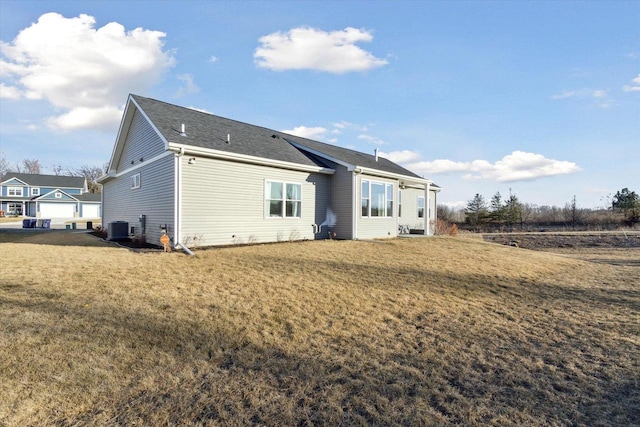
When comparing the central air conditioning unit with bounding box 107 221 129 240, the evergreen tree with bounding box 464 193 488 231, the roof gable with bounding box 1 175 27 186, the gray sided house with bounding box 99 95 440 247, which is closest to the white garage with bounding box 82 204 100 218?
the roof gable with bounding box 1 175 27 186

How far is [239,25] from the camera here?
12.3 m

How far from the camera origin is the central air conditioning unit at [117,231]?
12.8 m

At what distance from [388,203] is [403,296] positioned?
10.00 metres

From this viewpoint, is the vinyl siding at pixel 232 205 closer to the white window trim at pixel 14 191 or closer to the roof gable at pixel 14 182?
the roof gable at pixel 14 182

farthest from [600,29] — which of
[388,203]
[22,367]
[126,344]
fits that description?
[22,367]

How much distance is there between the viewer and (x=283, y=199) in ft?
42.8

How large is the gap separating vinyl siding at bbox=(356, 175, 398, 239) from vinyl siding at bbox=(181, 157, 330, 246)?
7.13 ft

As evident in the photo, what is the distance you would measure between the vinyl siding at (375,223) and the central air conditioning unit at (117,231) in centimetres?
935

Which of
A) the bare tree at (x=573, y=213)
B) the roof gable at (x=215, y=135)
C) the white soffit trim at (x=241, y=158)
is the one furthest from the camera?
the bare tree at (x=573, y=213)

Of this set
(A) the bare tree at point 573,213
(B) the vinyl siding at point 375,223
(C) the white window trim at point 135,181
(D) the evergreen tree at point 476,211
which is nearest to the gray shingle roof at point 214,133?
(B) the vinyl siding at point 375,223

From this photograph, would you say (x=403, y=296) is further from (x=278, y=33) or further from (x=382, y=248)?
(x=278, y=33)

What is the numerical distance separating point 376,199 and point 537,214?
3761 centimetres

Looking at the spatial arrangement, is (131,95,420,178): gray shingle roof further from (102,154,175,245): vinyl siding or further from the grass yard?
the grass yard

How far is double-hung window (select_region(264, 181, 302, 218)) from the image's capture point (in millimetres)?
12578
